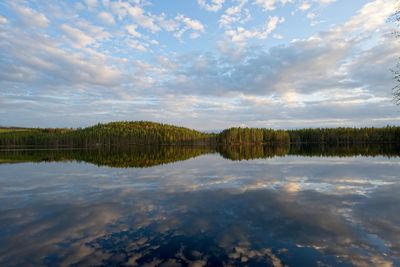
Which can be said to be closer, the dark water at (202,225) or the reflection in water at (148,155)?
the dark water at (202,225)

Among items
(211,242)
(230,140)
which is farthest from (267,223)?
(230,140)

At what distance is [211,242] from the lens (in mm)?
10797

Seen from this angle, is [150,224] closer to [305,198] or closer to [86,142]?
[305,198]

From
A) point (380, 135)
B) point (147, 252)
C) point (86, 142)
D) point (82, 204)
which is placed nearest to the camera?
point (147, 252)

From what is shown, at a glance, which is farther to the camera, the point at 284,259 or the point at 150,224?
the point at 150,224

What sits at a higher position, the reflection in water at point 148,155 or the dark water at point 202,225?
the dark water at point 202,225

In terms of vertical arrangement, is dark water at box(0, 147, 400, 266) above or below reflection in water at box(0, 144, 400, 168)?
above

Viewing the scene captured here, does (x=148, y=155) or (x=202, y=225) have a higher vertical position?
(x=202, y=225)

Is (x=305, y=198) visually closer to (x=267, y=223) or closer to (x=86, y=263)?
(x=267, y=223)

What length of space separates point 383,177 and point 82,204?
2442 cm

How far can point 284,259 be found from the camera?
9.34 metres

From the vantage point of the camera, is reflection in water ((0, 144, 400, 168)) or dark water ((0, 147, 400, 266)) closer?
dark water ((0, 147, 400, 266))

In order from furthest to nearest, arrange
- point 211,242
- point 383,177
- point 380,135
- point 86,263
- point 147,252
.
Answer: point 380,135
point 383,177
point 211,242
point 147,252
point 86,263

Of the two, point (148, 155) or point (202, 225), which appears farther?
point (148, 155)
